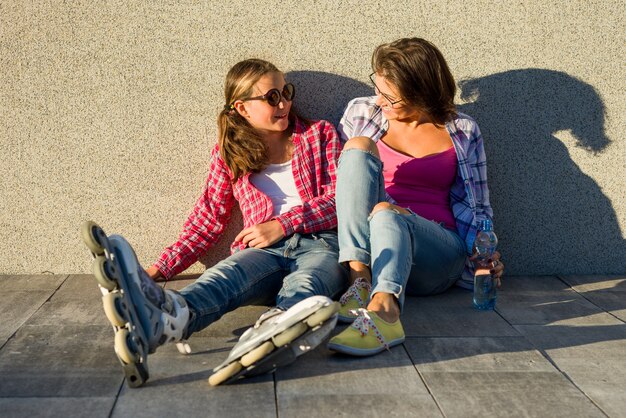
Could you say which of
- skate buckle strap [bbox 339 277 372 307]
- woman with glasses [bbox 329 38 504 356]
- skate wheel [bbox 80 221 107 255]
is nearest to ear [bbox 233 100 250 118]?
woman with glasses [bbox 329 38 504 356]

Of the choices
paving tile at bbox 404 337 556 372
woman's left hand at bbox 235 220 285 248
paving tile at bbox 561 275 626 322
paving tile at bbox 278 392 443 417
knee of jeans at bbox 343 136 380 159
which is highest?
knee of jeans at bbox 343 136 380 159

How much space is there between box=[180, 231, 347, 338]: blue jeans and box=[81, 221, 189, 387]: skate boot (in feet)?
0.97

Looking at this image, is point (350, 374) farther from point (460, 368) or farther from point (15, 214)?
point (15, 214)

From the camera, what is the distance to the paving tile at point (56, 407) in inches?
105

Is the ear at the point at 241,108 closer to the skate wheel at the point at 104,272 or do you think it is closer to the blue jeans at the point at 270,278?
the blue jeans at the point at 270,278

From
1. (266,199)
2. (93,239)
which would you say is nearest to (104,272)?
(93,239)

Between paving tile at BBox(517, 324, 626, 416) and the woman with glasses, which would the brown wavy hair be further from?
paving tile at BBox(517, 324, 626, 416)

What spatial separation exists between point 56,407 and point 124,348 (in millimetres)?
280

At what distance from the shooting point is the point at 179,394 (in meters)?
2.84

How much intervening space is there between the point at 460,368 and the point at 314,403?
64 cm

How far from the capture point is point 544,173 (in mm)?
4648

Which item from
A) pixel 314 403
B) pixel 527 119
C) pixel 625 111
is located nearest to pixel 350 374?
pixel 314 403

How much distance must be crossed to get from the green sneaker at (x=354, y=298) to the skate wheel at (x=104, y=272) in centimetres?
113

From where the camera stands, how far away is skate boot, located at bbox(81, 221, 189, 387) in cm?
275
